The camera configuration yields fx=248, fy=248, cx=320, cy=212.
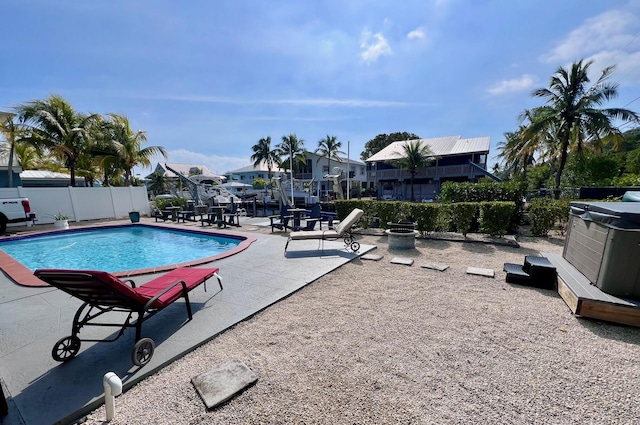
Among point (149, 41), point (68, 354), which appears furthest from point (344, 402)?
point (149, 41)

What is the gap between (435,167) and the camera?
28.4 m

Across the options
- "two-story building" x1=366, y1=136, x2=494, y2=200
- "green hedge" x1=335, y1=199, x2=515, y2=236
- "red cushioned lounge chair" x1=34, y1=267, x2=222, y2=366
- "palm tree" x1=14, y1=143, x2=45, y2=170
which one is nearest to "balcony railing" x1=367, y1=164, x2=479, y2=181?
"two-story building" x1=366, y1=136, x2=494, y2=200

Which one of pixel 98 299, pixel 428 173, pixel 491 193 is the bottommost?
pixel 98 299

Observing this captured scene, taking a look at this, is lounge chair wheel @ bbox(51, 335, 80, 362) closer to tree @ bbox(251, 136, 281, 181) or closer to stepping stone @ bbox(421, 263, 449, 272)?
stepping stone @ bbox(421, 263, 449, 272)

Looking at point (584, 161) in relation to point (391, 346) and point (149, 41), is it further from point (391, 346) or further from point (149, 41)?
point (149, 41)

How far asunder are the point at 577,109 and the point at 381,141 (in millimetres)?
35792

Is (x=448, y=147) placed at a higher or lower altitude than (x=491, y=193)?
higher

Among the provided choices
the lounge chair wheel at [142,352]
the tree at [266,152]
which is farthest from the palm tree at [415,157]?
the lounge chair wheel at [142,352]

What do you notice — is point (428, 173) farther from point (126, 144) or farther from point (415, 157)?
point (126, 144)

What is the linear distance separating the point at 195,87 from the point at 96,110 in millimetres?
10898

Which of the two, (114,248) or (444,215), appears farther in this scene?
(114,248)

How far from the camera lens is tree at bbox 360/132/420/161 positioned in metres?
47.2

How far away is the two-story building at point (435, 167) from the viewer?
86.5 ft

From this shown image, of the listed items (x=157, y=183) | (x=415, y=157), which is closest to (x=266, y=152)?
(x=157, y=183)
